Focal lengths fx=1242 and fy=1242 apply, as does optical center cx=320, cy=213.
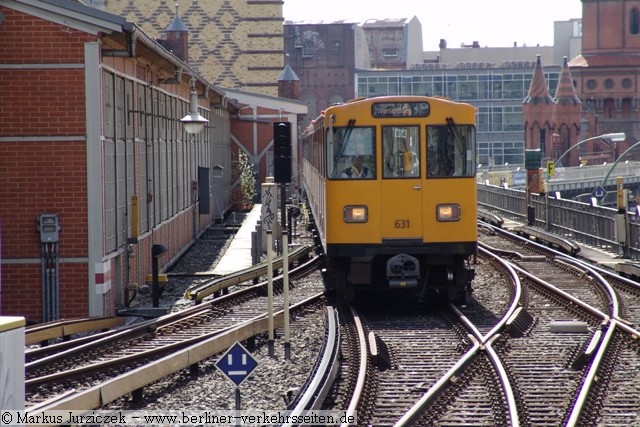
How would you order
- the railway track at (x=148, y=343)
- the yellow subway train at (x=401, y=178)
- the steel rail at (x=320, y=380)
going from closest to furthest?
the steel rail at (x=320, y=380)
the railway track at (x=148, y=343)
the yellow subway train at (x=401, y=178)

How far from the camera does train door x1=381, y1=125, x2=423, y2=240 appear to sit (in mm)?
17500

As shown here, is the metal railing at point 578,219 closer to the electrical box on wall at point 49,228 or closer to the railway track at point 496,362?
the railway track at point 496,362

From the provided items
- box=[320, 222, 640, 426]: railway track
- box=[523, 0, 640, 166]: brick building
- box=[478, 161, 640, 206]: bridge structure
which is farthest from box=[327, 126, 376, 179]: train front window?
box=[523, 0, 640, 166]: brick building

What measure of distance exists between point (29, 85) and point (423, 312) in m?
6.51

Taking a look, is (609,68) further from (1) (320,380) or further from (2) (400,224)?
(1) (320,380)

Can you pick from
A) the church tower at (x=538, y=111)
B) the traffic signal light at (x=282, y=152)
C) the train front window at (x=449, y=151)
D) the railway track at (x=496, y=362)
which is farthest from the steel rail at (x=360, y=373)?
the church tower at (x=538, y=111)

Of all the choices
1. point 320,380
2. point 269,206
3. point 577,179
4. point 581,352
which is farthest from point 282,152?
point 577,179

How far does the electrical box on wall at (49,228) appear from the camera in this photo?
17.4 m

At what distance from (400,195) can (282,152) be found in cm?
576

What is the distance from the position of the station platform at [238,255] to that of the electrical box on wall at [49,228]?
6.22m

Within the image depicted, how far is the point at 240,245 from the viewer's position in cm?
3180

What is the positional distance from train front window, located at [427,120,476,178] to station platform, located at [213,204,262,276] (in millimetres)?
6945

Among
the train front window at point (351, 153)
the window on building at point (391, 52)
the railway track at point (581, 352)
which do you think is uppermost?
the window on building at point (391, 52)

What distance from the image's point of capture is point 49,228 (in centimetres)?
1742
